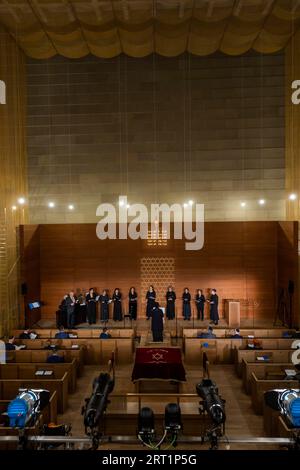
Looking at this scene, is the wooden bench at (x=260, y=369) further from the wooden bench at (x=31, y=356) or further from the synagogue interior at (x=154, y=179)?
the synagogue interior at (x=154, y=179)

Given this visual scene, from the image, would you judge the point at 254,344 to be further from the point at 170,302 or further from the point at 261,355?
the point at 170,302

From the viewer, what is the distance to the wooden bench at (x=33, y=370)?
31.2 ft

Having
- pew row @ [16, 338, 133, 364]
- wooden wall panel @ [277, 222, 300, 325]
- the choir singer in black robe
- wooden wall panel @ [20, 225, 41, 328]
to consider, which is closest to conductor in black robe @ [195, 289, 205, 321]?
the choir singer in black robe

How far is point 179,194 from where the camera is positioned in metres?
16.8

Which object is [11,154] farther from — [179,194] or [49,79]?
[179,194]

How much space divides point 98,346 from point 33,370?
2.34 metres

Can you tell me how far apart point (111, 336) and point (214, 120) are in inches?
375

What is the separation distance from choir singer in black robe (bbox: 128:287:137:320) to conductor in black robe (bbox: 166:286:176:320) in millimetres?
1228

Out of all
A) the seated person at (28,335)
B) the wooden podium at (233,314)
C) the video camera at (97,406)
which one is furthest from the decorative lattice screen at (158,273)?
the video camera at (97,406)

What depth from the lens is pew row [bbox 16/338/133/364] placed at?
11.5m

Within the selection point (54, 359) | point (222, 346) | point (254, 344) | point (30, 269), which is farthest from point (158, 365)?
point (30, 269)

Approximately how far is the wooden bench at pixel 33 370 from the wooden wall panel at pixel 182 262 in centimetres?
694
